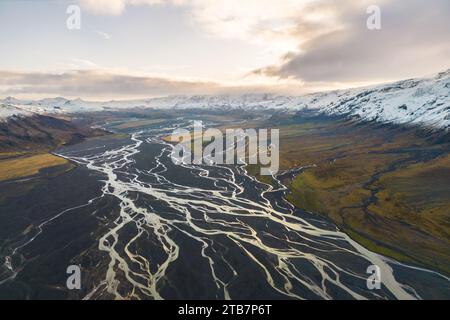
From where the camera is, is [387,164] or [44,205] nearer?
[44,205]

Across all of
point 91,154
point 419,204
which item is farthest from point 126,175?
point 419,204

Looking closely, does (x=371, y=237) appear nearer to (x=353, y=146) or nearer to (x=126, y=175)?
(x=126, y=175)

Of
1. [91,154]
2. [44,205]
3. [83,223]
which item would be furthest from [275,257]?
[91,154]

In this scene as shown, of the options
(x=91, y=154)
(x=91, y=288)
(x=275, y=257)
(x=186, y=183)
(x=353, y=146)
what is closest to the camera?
(x=91, y=288)

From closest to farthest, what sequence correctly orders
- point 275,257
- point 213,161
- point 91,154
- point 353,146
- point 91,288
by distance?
point 91,288
point 275,257
point 213,161
point 91,154
point 353,146

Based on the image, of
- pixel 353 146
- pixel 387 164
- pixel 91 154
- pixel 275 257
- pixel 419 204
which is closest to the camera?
pixel 275 257

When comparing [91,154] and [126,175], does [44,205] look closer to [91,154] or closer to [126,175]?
[126,175]

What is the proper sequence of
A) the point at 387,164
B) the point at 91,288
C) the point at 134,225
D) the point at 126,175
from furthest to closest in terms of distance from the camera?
1. the point at 387,164
2. the point at 126,175
3. the point at 134,225
4. the point at 91,288

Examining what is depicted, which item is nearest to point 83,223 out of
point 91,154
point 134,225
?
point 134,225

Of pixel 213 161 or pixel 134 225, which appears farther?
pixel 213 161
